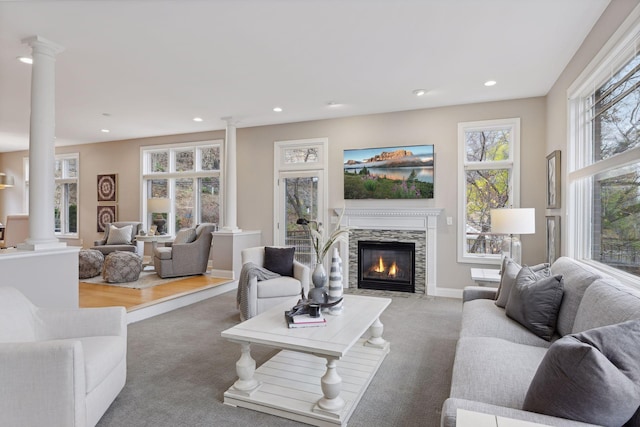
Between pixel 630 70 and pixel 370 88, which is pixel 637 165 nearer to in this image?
pixel 630 70

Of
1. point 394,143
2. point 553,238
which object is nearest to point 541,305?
point 553,238

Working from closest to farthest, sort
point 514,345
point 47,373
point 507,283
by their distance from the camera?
point 47,373 → point 514,345 → point 507,283

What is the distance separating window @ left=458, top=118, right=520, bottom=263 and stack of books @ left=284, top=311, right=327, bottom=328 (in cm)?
343

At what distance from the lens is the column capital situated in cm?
324

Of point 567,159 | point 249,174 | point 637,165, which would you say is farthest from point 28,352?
point 249,174

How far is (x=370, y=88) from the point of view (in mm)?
4566

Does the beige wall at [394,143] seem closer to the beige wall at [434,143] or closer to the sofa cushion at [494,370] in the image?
the beige wall at [434,143]

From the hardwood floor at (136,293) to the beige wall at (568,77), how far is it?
4.63 metres

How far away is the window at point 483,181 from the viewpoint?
Result: 5070 mm

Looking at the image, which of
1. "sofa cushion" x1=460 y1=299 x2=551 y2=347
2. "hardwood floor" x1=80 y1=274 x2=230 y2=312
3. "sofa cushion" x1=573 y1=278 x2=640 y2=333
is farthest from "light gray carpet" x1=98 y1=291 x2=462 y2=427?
"sofa cushion" x1=573 y1=278 x2=640 y2=333

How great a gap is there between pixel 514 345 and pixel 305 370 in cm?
141

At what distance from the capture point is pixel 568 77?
372 cm

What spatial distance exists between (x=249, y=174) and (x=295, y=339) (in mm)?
4890

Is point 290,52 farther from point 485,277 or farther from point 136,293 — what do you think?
point 136,293
